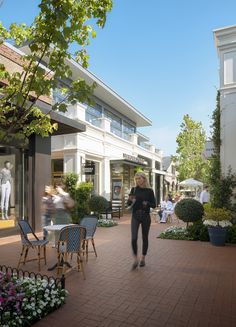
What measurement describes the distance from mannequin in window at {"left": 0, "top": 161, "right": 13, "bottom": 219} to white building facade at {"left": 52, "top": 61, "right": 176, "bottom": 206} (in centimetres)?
419

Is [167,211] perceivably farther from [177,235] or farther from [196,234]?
[196,234]

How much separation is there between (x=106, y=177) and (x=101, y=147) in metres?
1.86

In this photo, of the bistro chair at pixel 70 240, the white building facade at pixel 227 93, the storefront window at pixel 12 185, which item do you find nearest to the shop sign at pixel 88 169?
the storefront window at pixel 12 185

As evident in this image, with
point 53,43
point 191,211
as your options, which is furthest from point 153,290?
point 191,211

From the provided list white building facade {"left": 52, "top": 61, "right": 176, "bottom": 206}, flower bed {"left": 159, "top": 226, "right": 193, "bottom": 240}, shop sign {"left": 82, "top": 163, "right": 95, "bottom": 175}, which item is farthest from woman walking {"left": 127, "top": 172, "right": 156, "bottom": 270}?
shop sign {"left": 82, "top": 163, "right": 95, "bottom": 175}

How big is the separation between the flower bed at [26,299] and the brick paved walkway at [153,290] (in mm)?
136

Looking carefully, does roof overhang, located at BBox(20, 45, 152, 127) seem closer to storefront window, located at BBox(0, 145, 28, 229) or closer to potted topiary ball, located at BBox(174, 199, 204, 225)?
storefront window, located at BBox(0, 145, 28, 229)

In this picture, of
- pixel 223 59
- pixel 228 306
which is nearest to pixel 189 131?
pixel 223 59

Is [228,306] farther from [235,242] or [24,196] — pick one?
[24,196]

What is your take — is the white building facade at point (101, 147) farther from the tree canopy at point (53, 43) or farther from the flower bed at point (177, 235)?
the tree canopy at point (53, 43)

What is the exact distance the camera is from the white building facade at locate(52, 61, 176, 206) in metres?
14.9

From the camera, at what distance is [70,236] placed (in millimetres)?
5539

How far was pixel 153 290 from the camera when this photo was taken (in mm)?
4875

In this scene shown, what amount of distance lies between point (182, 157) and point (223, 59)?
66.6ft
